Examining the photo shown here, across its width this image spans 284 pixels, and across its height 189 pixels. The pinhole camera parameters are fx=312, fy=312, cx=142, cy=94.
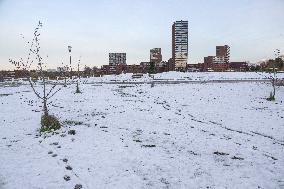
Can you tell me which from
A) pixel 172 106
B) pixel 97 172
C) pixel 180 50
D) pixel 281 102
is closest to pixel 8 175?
pixel 97 172

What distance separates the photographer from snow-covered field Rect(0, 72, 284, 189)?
8234 millimetres

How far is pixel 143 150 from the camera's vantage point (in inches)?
422

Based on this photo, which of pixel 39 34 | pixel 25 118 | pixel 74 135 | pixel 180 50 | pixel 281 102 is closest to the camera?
pixel 74 135

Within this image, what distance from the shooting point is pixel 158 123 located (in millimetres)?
15594

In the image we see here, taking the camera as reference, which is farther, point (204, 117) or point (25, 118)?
point (204, 117)

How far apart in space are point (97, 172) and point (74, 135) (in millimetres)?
4211

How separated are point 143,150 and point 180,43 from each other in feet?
587

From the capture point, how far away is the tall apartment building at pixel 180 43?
589 feet

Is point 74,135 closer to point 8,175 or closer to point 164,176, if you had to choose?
point 8,175

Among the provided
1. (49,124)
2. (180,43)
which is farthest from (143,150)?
(180,43)

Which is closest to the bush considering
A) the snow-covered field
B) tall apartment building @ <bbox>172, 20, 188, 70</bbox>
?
the snow-covered field

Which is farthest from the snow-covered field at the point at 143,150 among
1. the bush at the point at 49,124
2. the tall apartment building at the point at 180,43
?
the tall apartment building at the point at 180,43

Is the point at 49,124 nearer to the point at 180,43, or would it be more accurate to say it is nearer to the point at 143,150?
the point at 143,150

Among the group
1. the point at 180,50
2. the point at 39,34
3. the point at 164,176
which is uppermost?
the point at 180,50
